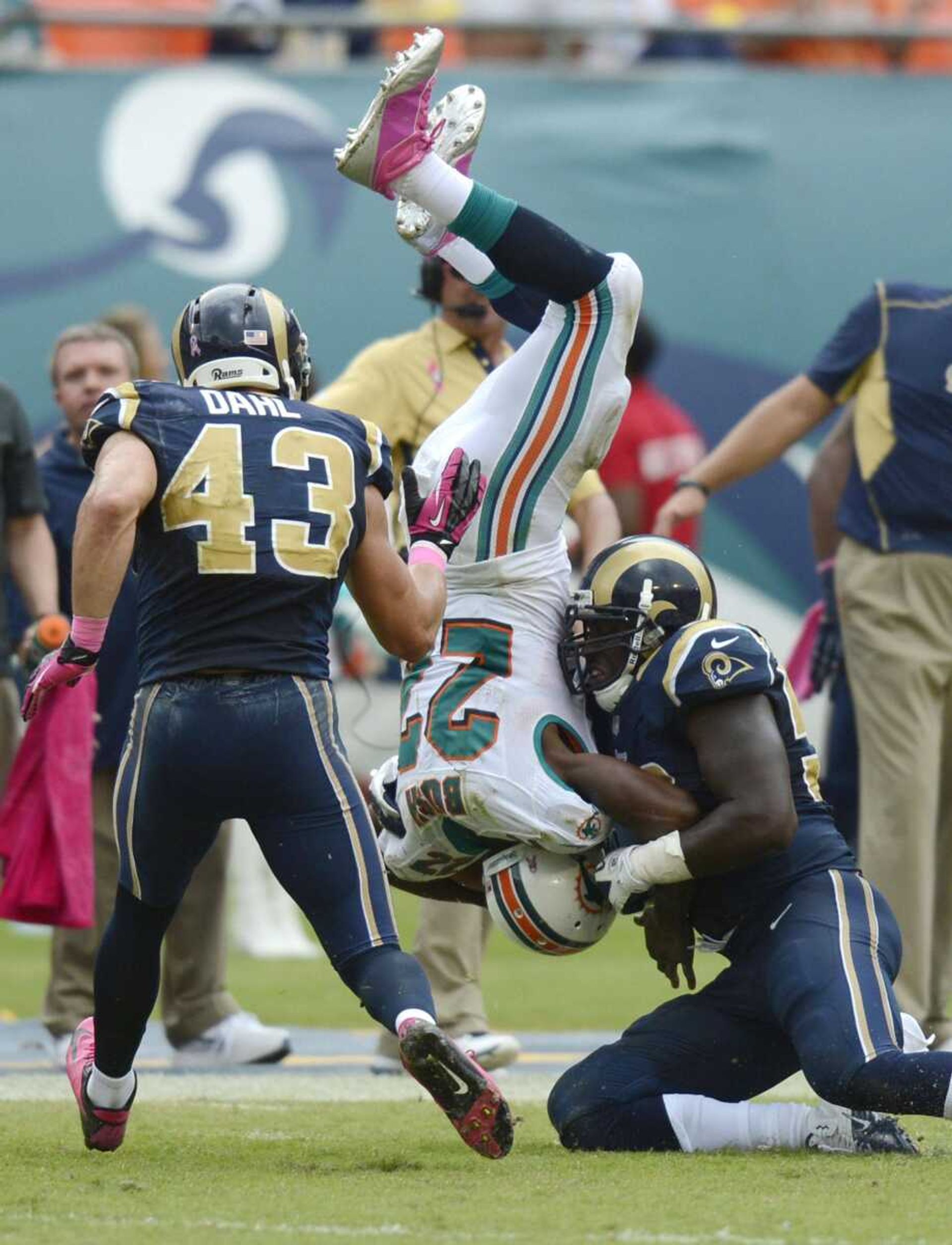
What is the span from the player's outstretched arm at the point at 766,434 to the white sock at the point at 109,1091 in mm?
2771

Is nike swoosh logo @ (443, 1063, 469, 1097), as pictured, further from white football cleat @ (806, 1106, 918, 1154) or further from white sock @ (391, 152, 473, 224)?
white sock @ (391, 152, 473, 224)

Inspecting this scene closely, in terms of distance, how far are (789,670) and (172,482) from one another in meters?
3.80

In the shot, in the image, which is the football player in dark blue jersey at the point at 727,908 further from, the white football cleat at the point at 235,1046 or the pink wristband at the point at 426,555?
the white football cleat at the point at 235,1046

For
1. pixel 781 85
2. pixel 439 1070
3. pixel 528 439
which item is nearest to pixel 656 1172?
pixel 439 1070

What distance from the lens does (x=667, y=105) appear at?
10.9 meters

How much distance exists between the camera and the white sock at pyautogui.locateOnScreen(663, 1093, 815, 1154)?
4828mm

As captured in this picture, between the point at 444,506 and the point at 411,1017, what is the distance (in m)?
1.08

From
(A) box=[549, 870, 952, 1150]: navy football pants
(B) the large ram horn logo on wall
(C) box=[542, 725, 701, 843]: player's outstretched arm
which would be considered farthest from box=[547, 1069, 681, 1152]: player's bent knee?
(B) the large ram horn logo on wall

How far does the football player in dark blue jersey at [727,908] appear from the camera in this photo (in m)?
4.61

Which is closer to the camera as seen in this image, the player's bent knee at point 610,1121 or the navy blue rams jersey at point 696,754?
the navy blue rams jersey at point 696,754

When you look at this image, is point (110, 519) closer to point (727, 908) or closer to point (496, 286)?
point (496, 286)

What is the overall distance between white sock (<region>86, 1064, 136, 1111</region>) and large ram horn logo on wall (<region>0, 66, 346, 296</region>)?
630 centimetres

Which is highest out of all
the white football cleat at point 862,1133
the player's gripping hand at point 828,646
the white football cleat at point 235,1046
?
the player's gripping hand at point 828,646

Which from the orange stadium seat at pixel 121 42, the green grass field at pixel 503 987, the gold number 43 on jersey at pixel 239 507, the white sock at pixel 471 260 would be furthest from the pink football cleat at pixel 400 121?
the orange stadium seat at pixel 121 42
